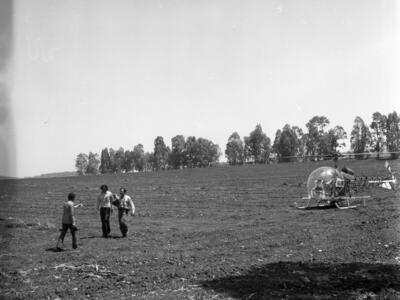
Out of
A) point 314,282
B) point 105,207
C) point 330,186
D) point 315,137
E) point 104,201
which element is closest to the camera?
point 314,282

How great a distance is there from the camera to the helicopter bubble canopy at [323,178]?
21641 millimetres

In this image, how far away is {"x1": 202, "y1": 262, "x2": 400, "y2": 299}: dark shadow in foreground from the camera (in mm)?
8703

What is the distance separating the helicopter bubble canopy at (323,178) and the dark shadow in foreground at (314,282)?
10821mm

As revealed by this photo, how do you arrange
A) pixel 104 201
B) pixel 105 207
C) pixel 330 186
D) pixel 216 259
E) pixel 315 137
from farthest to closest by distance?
pixel 315 137
pixel 330 186
pixel 104 201
pixel 105 207
pixel 216 259

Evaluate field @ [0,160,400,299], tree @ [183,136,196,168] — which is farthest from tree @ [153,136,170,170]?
field @ [0,160,400,299]

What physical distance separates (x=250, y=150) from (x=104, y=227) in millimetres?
147791

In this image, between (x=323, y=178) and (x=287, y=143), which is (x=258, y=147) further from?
(x=323, y=178)

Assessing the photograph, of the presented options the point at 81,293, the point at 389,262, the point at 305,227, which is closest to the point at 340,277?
the point at 389,262

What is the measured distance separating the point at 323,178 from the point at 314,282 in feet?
42.3

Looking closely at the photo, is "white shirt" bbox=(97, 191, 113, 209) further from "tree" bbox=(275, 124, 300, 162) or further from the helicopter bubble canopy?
"tree" bbox=(275, 124, 300, 162)

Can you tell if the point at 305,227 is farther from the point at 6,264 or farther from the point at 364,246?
the point at 6,264

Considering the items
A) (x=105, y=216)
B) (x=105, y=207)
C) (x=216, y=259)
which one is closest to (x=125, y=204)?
(x=105, y=207)

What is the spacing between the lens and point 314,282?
945cm

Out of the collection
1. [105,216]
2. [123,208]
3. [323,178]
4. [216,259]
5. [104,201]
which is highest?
[323,178]
